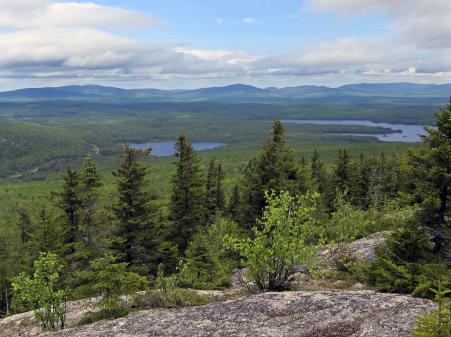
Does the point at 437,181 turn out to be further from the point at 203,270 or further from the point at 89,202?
the point at 89,202

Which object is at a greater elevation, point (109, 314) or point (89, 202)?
point (89, 202)

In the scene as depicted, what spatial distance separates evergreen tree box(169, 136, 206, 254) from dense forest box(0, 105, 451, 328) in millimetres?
105

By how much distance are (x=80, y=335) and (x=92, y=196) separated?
18.8 m

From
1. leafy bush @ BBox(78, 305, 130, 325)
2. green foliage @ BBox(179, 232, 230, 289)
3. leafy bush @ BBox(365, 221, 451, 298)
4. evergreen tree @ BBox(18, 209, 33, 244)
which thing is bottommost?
evergreen tree @ BBox(18, 209, 33, 244)

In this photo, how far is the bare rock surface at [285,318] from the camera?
1271 centimetres

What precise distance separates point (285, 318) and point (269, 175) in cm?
2309

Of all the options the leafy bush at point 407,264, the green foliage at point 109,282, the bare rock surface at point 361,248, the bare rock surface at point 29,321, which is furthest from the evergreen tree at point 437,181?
the bare rock surface at point 29,321

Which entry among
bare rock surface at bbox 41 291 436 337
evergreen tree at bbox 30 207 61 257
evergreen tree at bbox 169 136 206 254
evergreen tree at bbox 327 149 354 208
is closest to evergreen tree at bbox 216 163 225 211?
evergreen tree at bbox 169 136 206 254

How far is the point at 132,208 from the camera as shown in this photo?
32562 mm

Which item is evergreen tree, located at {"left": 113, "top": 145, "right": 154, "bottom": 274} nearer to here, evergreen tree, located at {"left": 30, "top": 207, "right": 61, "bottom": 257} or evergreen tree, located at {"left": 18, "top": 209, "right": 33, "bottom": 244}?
evergreen tree, located at {"left": 30, "top": 207, "right": 61, "bottom": 257}

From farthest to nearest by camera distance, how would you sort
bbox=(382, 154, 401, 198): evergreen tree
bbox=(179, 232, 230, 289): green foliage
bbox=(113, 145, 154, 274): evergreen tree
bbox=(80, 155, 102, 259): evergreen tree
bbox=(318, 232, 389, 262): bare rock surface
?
bbox=(382, 154, 401, 198): evergreen tree → bbox=(113, 145, 154, 274): evergreen tree → bbox=(80, 155, 102, 259): evergreen tree → bbox=(318, 232, 389, 262): bare rock surface → bbox=(179, 232, 230, 289): green foliage

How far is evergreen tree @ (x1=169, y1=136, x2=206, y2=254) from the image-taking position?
129 ft

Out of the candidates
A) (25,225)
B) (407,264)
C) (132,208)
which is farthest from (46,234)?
(407,264)

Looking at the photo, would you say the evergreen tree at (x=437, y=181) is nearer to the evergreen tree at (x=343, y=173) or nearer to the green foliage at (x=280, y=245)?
the green foliage at (x=280, y=245)
